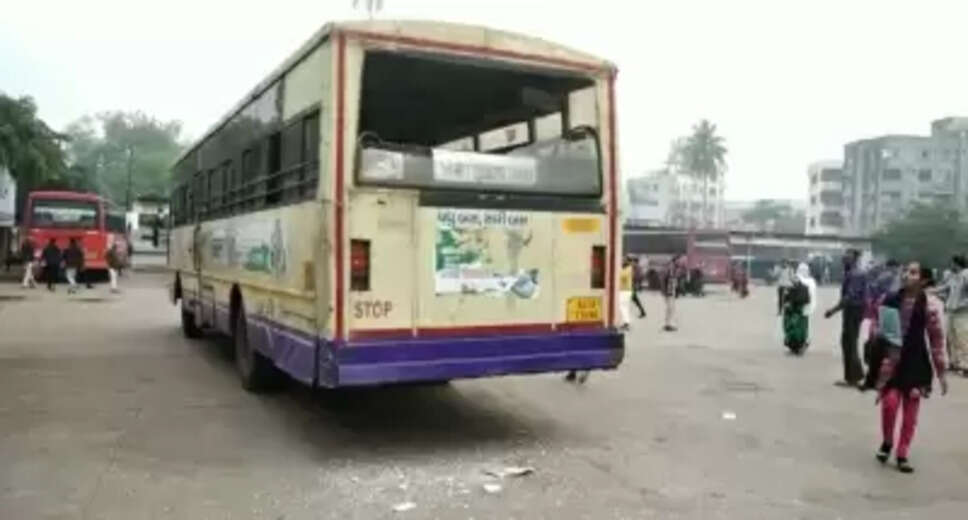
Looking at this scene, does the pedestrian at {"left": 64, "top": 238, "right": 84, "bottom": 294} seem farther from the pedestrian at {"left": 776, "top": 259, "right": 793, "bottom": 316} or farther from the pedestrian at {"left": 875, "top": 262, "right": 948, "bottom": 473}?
the pedestrian at {"left": 875, "top": 262, "right": 948, "bottom": 473}

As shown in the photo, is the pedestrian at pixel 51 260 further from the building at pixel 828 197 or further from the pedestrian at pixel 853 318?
the building at pixel 828 197

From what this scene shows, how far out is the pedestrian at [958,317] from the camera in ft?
42.8

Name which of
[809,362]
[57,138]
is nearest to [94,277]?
[57,138]

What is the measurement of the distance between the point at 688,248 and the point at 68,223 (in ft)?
101

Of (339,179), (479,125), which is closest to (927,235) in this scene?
(479,125)

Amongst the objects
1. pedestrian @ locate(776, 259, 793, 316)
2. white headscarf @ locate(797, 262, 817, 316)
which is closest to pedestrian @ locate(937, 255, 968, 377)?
white headscarf @ locate(797, 262, 817, 316)

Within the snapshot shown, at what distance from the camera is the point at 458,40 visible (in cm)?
739

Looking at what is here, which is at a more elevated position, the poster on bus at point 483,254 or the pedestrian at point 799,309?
the poster on bus at point 483,254

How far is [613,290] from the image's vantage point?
26.3ft

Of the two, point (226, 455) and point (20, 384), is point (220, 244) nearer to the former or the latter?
point (20, 384)

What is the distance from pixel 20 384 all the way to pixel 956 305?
11.9 m

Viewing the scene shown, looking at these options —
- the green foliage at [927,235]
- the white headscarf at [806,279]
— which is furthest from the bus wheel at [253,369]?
the green foliage at [927,235]

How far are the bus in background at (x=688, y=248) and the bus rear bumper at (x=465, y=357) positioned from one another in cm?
3947

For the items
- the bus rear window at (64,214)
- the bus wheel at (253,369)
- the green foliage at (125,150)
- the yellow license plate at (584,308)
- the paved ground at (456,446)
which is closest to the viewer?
the paved ground at (456,446)
